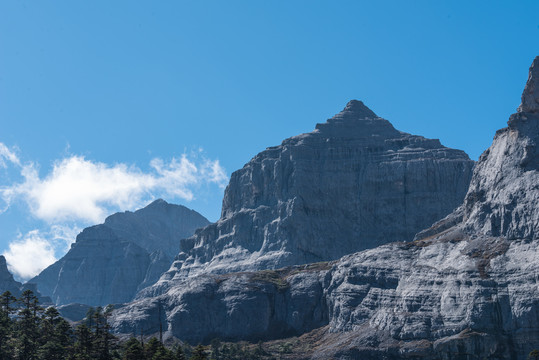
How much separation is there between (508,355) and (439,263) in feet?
97.8

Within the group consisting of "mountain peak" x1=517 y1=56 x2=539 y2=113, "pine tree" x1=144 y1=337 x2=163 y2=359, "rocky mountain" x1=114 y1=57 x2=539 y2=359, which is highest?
"mountain peak" x1=517 y1=56 x2=539 y2=113

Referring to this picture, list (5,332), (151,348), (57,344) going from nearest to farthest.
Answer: (57,344), (5,332), (151,348)

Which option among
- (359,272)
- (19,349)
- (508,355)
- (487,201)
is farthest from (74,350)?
(487,201)

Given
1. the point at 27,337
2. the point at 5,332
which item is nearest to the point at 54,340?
the point at 27,337

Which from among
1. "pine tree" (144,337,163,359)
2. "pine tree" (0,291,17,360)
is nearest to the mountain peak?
"pine tree" (144,337,163,359)

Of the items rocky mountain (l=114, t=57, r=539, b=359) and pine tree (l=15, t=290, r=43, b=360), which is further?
rocky mountain (l=114, t=57, r=539, b=359)

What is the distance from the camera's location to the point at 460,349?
6137 inches

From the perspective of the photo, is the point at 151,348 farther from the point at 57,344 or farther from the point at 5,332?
the point at 5,332

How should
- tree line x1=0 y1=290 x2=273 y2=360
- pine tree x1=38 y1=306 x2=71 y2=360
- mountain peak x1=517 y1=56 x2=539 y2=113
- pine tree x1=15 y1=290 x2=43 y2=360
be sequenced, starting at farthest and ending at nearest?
mountain peak x1=517 y1=56 x2=539 y2=113, pine tree x1=15 y1=290 x2=43 y2=360, pine tree x1=38 y1=306 x2=71 y2=360, tree line x1=0 y1=290 x2=273 y2=360

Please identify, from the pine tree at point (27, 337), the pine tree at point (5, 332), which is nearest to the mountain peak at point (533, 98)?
the pine tree at point (27, 337)

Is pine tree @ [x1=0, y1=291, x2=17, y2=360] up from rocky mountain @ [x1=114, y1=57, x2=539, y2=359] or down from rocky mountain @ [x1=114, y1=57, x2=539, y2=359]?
down

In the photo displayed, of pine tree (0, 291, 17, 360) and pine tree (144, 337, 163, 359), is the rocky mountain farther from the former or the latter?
pine tree (0, 291, 17, 360)

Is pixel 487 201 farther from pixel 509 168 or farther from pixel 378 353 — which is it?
pixel 378 353

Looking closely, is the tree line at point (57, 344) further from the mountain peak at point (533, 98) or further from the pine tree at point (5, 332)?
the mountain peak at point (533, 98)
